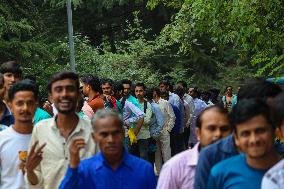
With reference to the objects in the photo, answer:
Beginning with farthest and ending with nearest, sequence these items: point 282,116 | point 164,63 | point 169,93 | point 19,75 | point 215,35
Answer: point 164,63 < point 169,93 < point 215,35 < point 19,75 < point 282,116

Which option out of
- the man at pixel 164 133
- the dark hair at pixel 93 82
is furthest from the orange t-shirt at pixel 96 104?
the man at pixel 164 133

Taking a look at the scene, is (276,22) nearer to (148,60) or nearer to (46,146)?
(46,146)

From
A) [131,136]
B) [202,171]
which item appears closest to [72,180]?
[202,171]

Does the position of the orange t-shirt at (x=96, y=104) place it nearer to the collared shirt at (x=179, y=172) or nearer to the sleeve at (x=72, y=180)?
the collared shirt at (x=179, y=172)

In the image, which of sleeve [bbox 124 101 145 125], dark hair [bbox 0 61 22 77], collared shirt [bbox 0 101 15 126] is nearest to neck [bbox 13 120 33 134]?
collared shirt [bbox 0 101 15 126]

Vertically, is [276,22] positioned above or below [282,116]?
above

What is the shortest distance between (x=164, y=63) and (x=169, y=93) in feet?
49.5

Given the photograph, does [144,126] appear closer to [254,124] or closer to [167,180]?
[167,180]

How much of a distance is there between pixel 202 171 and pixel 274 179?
72 centimetres

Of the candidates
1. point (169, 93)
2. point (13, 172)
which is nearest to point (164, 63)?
point (169, 93)

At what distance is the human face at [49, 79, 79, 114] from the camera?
566 centimetres

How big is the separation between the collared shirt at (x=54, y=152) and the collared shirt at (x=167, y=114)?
8.86 metres

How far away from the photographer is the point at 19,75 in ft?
26.3

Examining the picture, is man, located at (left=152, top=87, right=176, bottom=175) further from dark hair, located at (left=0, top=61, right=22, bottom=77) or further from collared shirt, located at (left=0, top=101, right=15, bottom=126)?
collared shirt, located at (left=0, top=101, right=15, bottom=126)
